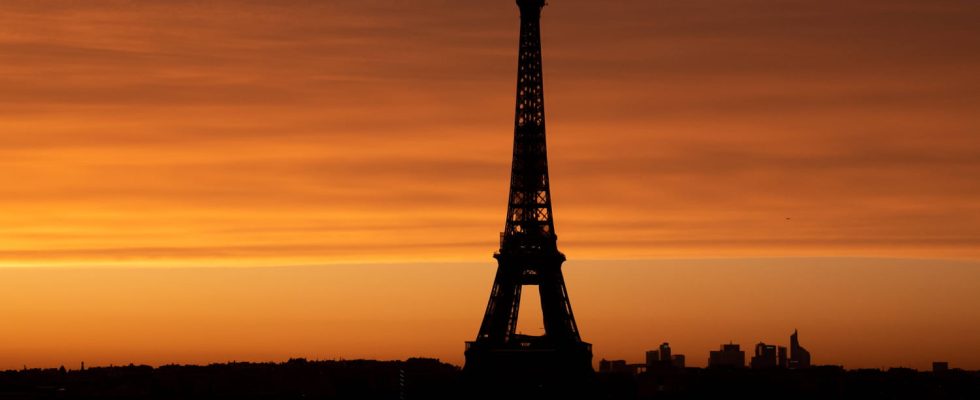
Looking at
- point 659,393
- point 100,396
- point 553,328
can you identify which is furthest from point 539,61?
point 100,396

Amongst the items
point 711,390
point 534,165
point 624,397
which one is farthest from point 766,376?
point 534,165

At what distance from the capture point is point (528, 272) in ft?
441

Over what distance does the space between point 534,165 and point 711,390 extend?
1727 inches

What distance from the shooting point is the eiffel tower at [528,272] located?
132875 mm

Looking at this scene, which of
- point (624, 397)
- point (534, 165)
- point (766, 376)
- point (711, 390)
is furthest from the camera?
point (766, 376)

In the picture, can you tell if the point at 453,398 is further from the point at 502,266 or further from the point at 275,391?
the point at 275,391

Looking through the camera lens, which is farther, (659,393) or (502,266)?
(659,393)

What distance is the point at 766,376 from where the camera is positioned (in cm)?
18388

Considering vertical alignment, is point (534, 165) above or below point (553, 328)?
above

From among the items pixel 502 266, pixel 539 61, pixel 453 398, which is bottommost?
pixel 453 398

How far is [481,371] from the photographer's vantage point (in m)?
136

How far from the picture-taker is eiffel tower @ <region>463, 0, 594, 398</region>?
436ft

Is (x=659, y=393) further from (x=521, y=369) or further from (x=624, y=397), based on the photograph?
(x=521, y=369)

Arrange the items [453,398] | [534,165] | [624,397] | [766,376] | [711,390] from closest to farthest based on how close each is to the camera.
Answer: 1. [534,165]
2. [453,398]
3. [624,397]
4. [711,390]
5. [766,376]
